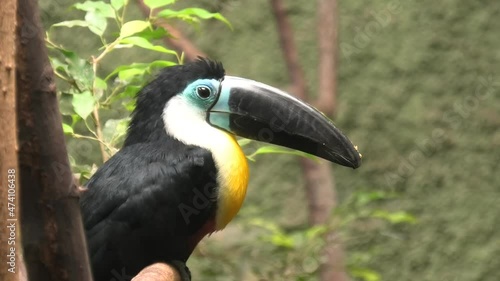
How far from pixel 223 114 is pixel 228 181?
0.54 ft

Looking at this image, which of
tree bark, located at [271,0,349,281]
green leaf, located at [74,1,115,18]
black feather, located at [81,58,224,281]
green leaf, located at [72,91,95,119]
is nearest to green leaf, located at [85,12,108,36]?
green leaf, located at [74,1,115,18]

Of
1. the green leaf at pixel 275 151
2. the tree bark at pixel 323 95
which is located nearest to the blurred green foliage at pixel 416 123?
the tree bark at pixel 323 95

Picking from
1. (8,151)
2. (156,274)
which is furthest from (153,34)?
(8,151)

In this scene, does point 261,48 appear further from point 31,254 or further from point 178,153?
point 31,254

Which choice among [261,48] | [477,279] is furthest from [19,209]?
[477,279]

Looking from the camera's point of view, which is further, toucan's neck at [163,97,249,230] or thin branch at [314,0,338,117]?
thin branch at [314,0,338,117]

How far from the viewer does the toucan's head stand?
1.63m

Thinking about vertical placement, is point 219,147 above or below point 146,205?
above

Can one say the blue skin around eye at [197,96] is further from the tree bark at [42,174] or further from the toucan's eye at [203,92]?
the tree bark at [42,174]

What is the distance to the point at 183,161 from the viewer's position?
5.10 ft

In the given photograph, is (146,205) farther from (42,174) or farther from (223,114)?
(42,174)

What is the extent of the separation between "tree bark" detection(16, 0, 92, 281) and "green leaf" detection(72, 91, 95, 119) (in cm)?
60

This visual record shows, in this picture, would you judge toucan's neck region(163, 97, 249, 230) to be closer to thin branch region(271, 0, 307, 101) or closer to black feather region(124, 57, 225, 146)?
black feather region(124, 57, 225, 146)

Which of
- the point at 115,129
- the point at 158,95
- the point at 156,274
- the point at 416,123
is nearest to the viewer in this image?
the point at 156,274
